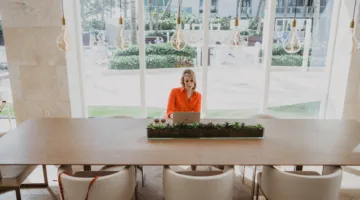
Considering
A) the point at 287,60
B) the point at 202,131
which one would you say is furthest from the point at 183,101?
the point at 287,60

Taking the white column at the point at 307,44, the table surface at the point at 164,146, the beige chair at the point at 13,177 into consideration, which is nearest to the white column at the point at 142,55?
the table surface at the point at 164,146

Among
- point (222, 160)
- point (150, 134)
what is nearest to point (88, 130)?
point (150, 134)

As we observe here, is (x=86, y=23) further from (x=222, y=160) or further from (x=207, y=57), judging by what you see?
(x=222, y=160)

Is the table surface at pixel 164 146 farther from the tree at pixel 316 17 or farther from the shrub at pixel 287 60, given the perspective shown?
the tree at pixel 316 17

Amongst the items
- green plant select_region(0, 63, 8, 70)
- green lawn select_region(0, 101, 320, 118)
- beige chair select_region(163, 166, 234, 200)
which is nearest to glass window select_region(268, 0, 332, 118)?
green lawn select_region(0, 101, 320, 118)

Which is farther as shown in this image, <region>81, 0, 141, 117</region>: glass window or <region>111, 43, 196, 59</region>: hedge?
<region>111, 43, 196, 59</region>: hedge

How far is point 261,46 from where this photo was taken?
4590mm

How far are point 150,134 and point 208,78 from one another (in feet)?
7.86

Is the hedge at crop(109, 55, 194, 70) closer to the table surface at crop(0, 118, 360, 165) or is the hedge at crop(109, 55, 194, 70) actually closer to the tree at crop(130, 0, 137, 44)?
the tree at crop(130, 0, 137, 44)

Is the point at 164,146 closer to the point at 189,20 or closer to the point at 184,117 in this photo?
the point at 184,117

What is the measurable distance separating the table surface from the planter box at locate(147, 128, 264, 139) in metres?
0.05

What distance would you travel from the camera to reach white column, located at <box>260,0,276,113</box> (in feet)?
14.3

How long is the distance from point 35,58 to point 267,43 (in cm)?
348

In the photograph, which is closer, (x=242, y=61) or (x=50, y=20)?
(x=50, y=20)
